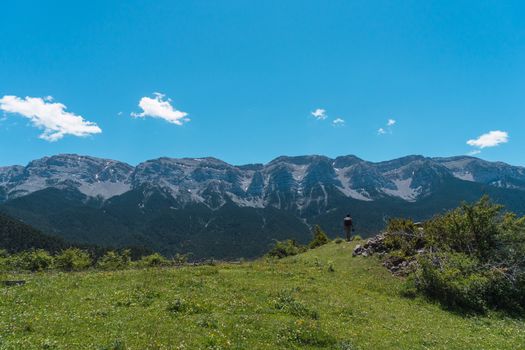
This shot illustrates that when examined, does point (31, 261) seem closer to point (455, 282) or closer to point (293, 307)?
point (293, 307)

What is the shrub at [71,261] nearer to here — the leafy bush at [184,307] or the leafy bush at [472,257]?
→ the leafy bush at [184,307]

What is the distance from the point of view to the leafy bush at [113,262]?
138 feet

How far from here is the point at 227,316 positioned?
20891 mm

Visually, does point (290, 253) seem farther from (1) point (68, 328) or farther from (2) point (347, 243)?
(1) point (68, 328)

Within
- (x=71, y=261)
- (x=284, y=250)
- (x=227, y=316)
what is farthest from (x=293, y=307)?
(x=284, y=250)

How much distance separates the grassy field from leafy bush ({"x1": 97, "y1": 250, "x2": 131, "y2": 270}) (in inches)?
421

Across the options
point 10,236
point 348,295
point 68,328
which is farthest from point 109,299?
point 10,236

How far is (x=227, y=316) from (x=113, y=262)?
92.2 feet

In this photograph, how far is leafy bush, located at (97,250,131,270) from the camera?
138 feet

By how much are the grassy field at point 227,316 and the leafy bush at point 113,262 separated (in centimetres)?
1068

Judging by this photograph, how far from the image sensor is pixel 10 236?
180 metres

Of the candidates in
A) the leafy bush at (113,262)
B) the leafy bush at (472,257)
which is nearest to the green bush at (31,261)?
the leafy bush at (113,262)

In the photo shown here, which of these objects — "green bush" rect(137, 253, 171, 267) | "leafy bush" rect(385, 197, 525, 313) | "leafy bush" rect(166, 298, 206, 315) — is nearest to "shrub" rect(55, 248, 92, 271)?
"green bush" rect(137, 253, 171, 267)

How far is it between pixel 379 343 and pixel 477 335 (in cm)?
810
